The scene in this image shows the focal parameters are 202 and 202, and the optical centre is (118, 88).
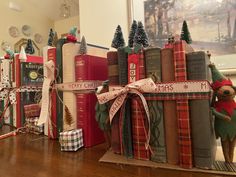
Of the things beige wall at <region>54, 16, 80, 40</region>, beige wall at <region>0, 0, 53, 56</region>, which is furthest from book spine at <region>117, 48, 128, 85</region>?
beige wall at <region>0, 0, 53, 56</region>

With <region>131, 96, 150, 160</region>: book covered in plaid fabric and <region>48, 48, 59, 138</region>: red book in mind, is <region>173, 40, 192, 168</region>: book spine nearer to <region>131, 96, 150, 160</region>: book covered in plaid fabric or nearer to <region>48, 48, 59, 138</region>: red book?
<region>131, 96, 150, 160</region>: book covered in plaid fabric

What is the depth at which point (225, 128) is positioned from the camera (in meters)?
0.42

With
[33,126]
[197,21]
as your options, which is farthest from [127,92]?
[197,21]

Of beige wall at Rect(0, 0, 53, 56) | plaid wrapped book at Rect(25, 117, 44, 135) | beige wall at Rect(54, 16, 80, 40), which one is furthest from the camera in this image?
beige wall at Rect(0, 0, 53, 56)

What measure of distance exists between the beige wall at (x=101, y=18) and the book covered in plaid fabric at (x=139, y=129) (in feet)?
3.02

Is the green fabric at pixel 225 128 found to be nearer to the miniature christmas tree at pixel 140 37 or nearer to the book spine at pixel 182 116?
the book spine at pixel 182 116

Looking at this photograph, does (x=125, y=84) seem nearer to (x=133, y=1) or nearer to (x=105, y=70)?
(x=105, y=70)

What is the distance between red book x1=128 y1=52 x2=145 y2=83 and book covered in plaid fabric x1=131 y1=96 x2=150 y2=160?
5cm

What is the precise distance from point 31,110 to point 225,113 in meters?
0.71

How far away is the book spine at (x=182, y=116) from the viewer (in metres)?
0.42

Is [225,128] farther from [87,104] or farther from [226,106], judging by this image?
[87,104]

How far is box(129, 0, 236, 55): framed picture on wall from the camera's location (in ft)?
3.30

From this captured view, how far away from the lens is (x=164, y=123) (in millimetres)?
459

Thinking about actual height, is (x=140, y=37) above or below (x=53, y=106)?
above
